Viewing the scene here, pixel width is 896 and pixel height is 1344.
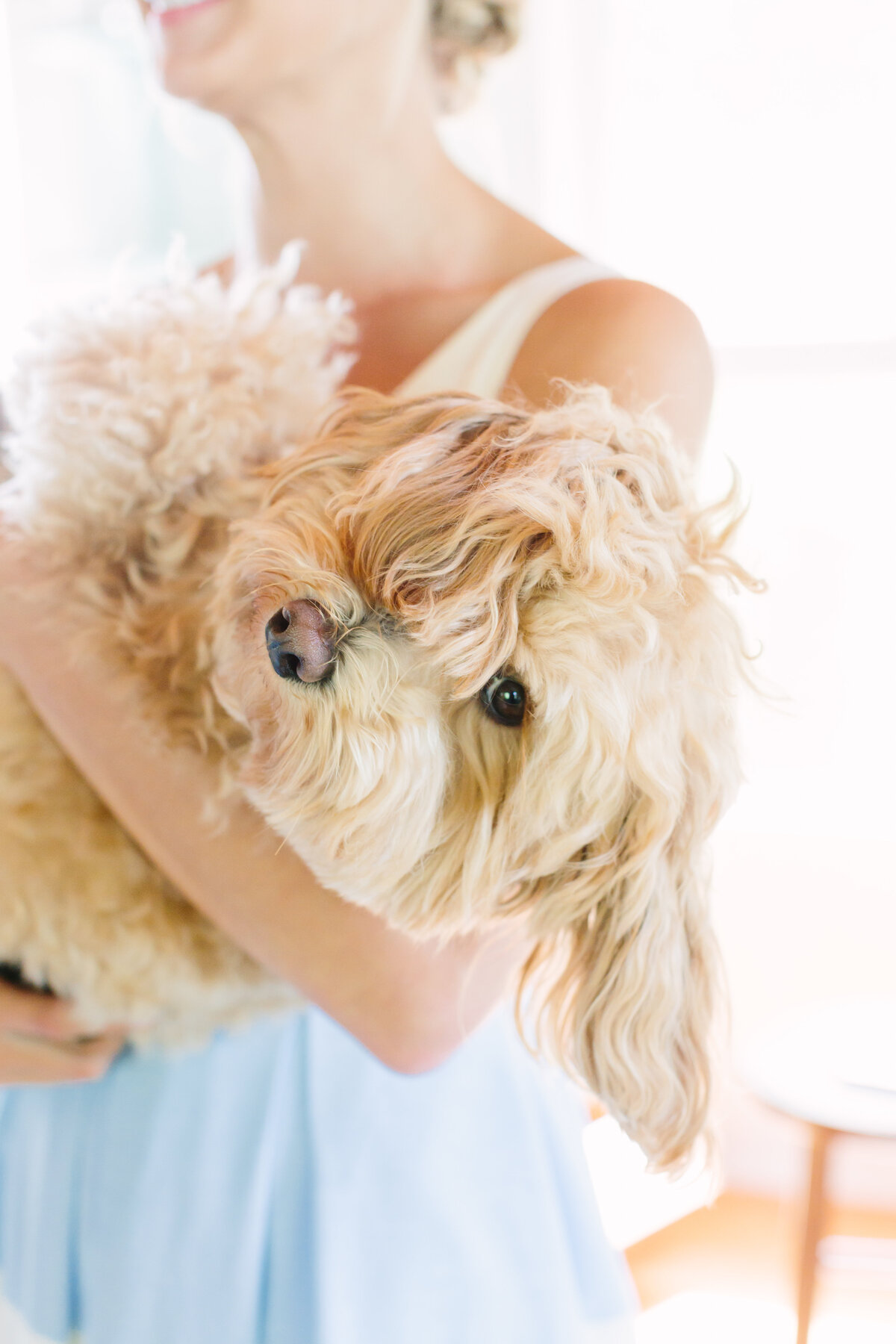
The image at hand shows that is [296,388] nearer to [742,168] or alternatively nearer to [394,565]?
[394,565]

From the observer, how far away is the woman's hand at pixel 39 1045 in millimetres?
887

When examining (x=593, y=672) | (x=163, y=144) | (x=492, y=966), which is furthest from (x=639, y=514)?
(x=163, y=144)

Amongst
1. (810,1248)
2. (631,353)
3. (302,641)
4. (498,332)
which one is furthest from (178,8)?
(810,1248)

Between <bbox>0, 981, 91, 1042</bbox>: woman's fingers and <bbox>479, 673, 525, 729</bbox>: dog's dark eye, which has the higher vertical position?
<bbox>479, 673, 525, 729</bbox>: dog's dark eye

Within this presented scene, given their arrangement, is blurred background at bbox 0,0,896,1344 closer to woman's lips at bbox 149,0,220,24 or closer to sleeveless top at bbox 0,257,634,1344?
woman's lips at bbox 149,0,220,24

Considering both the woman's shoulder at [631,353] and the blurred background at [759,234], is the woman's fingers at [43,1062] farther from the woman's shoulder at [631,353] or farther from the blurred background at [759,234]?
the blurred background at [759,234]

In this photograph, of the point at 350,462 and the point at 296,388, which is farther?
the point at 296,388

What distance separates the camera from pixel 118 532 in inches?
35.1

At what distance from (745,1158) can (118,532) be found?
2.31 meters

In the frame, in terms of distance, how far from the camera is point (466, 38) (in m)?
1.17

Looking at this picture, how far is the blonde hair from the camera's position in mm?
1138

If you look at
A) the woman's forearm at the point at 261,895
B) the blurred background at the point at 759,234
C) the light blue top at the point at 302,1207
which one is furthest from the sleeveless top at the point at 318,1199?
the blurred background at the point at 759,234

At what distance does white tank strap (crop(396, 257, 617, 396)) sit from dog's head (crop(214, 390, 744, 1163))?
0.81 feet

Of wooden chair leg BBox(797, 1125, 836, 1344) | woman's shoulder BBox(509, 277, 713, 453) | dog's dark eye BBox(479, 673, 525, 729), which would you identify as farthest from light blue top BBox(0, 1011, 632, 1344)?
wooden chair leg BBox(797, 1125, 836, 1344)
